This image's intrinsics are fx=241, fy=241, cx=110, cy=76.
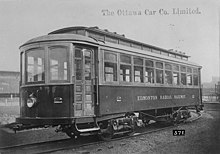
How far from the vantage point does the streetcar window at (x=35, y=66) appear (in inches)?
258

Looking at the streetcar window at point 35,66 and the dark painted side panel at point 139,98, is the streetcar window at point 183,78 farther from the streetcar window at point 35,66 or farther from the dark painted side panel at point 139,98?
the streetcar window at point 35,66

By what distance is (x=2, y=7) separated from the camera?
7.41 meters

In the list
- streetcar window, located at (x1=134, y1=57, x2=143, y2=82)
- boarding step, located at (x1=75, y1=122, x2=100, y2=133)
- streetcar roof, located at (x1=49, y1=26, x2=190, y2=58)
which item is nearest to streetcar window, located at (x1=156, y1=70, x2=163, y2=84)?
streetcar window, located at (x1=134, y1=57, x2=143, y2=82)

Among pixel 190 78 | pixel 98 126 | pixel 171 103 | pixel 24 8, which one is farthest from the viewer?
pixel 190 78

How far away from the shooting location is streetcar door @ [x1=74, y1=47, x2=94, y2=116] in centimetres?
651

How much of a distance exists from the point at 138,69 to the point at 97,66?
6.64 feet

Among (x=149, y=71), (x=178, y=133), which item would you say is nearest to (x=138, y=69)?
(x=149, y=71)

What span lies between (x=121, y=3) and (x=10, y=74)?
8.82m

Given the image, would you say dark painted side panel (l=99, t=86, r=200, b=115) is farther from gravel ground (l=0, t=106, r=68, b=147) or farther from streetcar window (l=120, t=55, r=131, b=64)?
gravel ground (l=0, t=106, r=68, b=147)

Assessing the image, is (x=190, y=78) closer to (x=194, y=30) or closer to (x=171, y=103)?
(x=171, y=103)

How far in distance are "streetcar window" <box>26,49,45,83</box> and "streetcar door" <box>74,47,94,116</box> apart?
3.04 feet

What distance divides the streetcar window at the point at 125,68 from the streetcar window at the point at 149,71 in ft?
3.44

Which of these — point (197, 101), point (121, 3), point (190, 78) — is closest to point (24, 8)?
point (121, 3)

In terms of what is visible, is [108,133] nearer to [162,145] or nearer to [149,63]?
[162,145]
